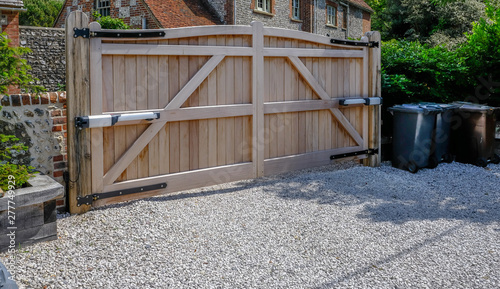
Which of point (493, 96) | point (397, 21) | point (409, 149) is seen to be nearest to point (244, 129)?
point (409, 149)

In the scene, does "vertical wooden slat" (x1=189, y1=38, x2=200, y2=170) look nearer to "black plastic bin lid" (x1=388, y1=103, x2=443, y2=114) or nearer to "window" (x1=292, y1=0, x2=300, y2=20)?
"black plastic bin lid" (x1=388, y1=103, x2=443, y2=114)

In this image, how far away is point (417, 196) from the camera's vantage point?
6516mm

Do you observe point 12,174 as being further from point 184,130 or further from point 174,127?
point 184,130

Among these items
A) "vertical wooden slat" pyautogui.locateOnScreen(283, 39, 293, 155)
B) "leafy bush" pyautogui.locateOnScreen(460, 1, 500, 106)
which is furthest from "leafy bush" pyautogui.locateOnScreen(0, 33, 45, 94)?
"leafy bush" pyautogui.locateOnScreen(460, 1, 500, 106)

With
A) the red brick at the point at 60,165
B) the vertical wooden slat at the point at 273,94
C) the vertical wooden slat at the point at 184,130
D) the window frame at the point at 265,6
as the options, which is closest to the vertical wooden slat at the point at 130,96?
the vertical wooden slat at the point at 184,130

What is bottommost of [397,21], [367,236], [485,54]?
[367,236]

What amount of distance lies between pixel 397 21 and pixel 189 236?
31.6 metres

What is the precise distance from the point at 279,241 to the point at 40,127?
9.12ft

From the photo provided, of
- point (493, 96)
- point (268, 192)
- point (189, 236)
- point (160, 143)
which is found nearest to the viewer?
point (189, 236)

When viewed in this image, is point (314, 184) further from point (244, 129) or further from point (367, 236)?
point (367, 236)

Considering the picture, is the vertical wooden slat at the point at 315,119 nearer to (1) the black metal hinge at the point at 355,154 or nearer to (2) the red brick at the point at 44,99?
(1) the black metal hinge at the point at 355,154

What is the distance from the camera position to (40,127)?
508 centimetres

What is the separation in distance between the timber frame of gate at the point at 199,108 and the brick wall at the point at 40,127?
203 mm

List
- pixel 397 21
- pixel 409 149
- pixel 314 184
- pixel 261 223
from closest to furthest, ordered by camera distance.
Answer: pixel 261 223 → pixel 314 184 → pixel 409 149 → pixel 397 21
